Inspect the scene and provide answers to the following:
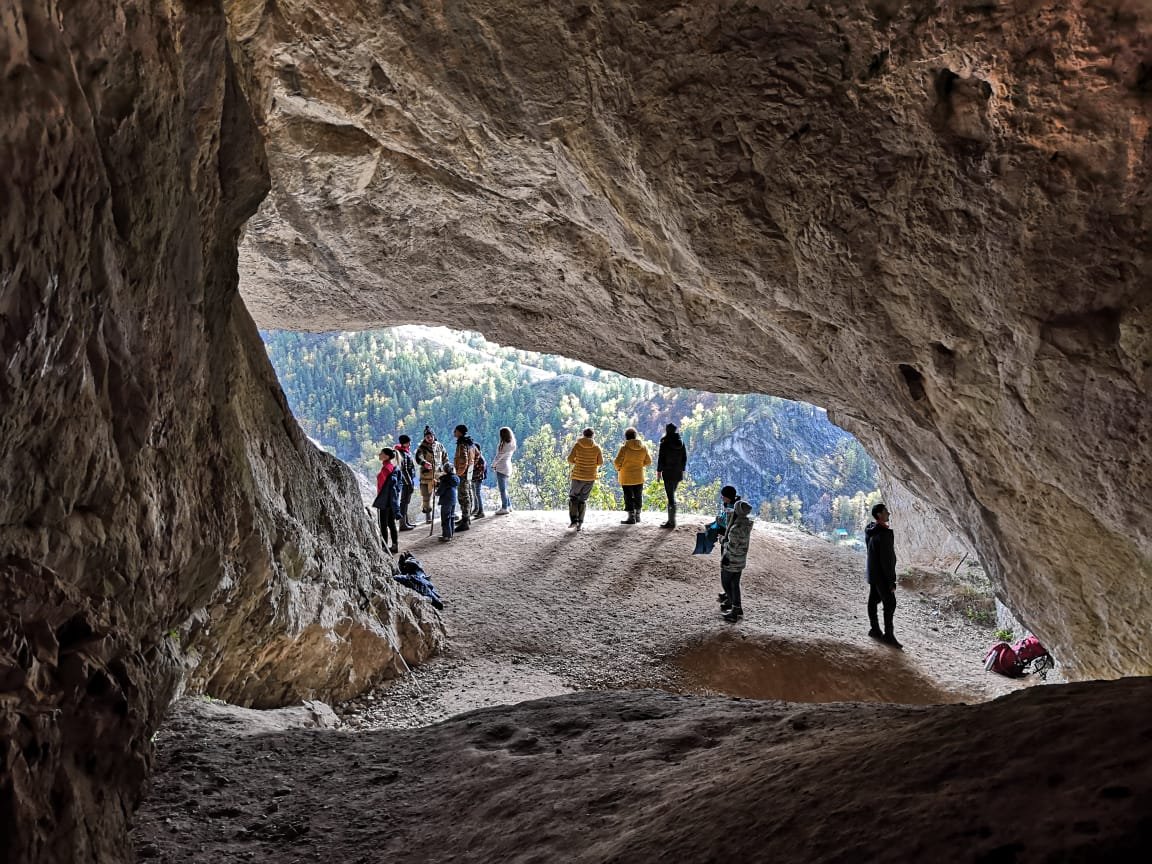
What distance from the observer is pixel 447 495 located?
42.1ft

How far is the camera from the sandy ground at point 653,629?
8.20 meters

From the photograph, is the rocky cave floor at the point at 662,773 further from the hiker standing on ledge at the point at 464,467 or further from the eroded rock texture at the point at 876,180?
the hiker standing on ledge at the point at 464,467

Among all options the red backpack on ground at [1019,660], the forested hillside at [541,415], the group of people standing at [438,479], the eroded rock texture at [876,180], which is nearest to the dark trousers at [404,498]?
the group of people standing at [438,479]

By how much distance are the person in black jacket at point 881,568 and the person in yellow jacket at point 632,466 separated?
4.50 metres

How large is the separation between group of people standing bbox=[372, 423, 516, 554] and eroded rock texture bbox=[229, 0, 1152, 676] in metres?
4.47

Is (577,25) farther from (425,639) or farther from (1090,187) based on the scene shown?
(425,639)

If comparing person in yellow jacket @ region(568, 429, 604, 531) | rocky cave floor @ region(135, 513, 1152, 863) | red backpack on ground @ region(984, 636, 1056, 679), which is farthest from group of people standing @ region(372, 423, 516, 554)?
red backpack on ground @ region(984, 636, 1056, 679)

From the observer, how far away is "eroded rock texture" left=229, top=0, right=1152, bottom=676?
4230 millimetres

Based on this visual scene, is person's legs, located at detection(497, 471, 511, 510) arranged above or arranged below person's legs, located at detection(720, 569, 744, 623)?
above

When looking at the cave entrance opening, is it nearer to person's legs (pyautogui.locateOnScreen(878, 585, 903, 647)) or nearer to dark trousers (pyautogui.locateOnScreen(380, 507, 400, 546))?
person's legs (pyautogui.locateOnScreen(878, 585, 903, 647))

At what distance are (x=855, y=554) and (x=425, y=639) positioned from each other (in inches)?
359

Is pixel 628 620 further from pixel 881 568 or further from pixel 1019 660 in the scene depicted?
pixel 1019 660

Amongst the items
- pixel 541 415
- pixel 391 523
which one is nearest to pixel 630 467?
pixel 391 523

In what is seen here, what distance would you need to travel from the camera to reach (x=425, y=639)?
844 cm
